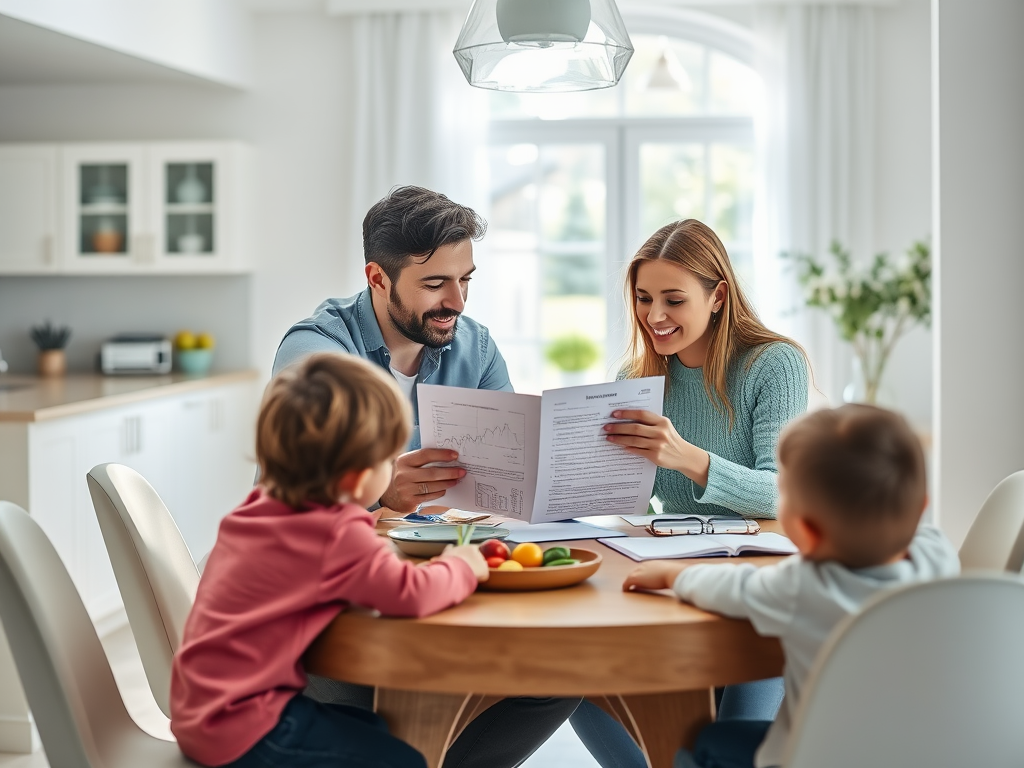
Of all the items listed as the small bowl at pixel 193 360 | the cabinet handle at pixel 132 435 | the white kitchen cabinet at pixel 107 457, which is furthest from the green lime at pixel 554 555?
the small bowl at pixel 193 360

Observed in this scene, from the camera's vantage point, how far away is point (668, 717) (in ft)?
5.01

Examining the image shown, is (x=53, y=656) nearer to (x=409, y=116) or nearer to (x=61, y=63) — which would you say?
(x=61, y=63)

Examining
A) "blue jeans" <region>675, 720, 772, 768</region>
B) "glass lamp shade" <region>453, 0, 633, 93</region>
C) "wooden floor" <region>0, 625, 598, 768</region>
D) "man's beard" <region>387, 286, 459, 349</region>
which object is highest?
"glass lamp shade" <region>453, 0, 633, 93</region>

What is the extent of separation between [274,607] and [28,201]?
4.15 metres

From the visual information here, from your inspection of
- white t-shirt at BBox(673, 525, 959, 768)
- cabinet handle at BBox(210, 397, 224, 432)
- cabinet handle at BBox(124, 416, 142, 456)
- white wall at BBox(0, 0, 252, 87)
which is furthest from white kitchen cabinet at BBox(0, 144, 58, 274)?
white t-shirt at BBox(673, 525, 959, 768)

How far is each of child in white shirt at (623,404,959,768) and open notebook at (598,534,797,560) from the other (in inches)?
11.9

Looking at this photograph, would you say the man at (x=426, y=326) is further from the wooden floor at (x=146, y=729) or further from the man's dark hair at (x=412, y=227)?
the wooden floor at (x=146, y=729)

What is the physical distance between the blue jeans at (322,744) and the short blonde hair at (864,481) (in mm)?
642

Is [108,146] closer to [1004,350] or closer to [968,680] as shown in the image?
[1004,350]

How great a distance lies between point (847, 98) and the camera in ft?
16.1

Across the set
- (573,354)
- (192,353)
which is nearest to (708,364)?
(573,354)

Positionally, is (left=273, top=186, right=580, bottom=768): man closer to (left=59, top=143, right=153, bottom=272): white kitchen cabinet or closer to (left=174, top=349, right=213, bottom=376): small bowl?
(left=174, top=349, right=213, bottom=376): small bowl

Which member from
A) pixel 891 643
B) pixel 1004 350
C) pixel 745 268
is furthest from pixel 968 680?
pixel 745 268

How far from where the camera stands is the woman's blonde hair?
229cm
